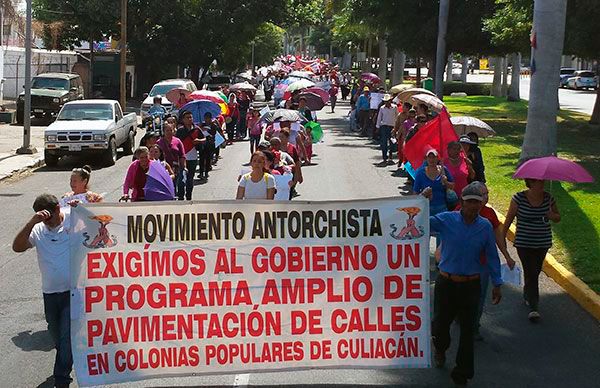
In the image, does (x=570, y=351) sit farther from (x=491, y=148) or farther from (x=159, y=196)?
(x=491, y=148)

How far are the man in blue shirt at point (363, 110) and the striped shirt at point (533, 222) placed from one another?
21862 mm

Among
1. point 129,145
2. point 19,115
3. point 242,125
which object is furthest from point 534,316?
point 19,115

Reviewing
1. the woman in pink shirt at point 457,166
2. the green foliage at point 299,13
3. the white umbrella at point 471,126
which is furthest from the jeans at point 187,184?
the green foliage at point 299,13

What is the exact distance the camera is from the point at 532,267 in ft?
31.7

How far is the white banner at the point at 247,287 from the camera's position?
7.24m

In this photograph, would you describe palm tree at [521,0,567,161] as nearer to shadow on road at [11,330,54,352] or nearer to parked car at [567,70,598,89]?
shadow on road at [11,330,54,352]

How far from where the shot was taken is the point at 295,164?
14242mm

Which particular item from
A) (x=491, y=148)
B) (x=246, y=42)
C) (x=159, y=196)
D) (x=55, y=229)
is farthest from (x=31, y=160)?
(x=246, y=42)

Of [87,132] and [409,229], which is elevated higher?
[409,229]

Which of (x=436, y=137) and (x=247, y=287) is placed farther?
(x=436, y=137)

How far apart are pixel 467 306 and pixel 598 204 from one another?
908cm

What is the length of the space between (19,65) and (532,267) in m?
42.4

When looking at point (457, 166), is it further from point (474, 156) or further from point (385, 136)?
point (385, 136)

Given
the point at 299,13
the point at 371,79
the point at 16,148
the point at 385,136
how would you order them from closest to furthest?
the point at 385,136, the point at 16,148, the point at 371,79, the point at 299,13
